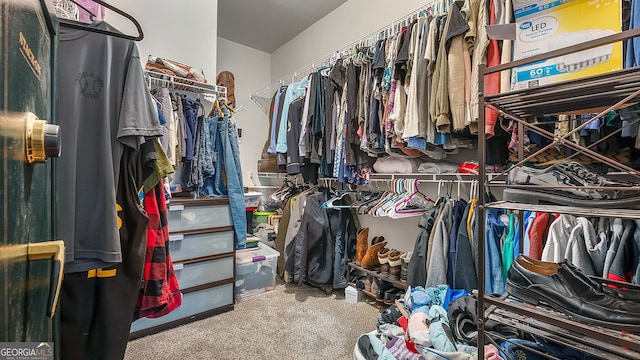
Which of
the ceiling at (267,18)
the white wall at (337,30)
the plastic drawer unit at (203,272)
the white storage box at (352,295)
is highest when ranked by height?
the ceiling at (267,18)

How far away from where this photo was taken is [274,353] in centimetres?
158

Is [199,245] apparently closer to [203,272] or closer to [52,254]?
[203,272]

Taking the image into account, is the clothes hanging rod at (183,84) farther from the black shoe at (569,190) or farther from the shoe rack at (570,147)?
the black shoe at (569,190)

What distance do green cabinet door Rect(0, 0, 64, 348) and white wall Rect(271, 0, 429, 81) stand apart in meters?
2.40

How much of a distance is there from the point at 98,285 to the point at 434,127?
5.70 feet

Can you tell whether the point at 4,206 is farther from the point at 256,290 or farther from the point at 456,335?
the point at 256,290

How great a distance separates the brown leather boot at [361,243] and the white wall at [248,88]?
1874 millimetres

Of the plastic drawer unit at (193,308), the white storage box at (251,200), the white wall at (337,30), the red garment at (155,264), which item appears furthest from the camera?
the white storage box at (251,200)

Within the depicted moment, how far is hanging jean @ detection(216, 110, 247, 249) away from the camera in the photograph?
208 centimetres

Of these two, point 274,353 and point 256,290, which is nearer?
point 274,353

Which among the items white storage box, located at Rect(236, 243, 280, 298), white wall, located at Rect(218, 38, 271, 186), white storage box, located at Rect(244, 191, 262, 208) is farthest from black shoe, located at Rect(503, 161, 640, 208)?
white wall, located at Rect(218, 38, 271, 186)

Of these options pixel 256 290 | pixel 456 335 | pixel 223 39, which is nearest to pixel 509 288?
pixel 456 335

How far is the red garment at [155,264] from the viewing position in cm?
118

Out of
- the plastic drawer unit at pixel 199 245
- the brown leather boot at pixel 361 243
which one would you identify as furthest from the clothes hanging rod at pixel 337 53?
the plastic drawer unit at pixel 199 245
